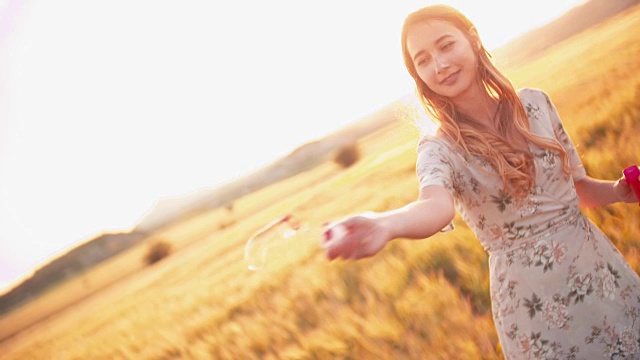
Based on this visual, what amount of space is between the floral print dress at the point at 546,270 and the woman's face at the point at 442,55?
0.21 metres

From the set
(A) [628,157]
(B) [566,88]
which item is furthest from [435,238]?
(B) [566,88]

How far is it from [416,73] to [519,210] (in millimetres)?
619

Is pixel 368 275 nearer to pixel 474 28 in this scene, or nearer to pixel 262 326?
pixel 262 326

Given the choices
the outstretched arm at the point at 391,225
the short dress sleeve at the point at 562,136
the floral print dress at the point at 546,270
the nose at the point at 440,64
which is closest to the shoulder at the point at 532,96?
the short dress sleeve at the point at 562,136

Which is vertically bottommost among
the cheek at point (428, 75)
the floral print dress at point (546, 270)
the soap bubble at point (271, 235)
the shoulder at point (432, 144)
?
the floral print dress at point (546, 270)

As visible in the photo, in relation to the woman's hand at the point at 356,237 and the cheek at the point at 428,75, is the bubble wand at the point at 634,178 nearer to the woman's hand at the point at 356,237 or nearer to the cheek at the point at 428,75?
the cheek at the point at 428,75

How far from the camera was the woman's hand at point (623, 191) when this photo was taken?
145 centimetres

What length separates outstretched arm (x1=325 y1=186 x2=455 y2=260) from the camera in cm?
72

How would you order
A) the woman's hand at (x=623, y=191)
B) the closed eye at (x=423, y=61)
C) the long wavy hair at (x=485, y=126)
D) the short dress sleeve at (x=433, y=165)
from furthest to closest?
the woman's hand at (x=623, y=191)
the closed eye at (x=423, y=61)
the long wavy hair at (x=485, y=126)
the short dress sleeve at (x=433, y=165)

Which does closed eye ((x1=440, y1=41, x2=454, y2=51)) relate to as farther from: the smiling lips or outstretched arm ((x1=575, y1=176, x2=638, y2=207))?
outstretched arm ((x1=575, y1=176, x2=638, y2=207))

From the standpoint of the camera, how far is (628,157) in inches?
115

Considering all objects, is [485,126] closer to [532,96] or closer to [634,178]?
[532,96]

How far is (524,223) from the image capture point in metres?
1.23

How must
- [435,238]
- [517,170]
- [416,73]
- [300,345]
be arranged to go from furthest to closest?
[435,238] < [300,345] < [416,73] < [517,170]
